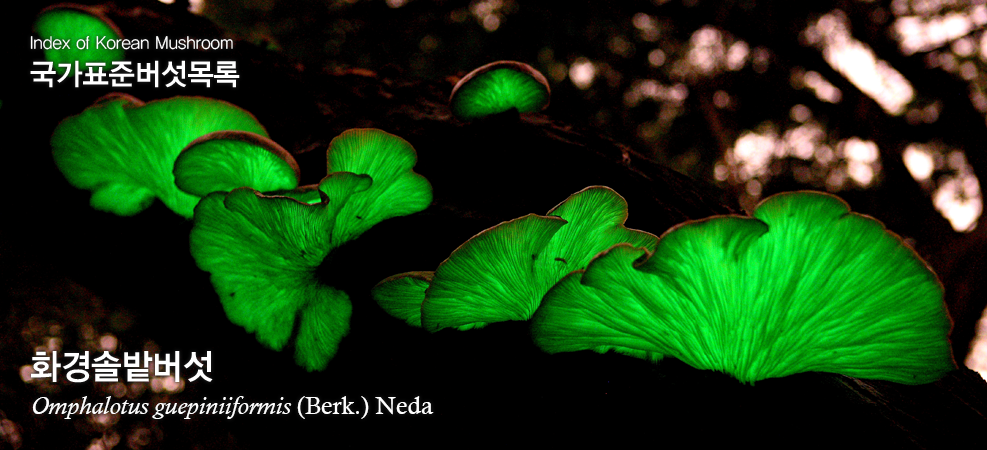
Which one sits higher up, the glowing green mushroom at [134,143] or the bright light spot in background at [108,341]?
the glowing green mushroom at [134,143]

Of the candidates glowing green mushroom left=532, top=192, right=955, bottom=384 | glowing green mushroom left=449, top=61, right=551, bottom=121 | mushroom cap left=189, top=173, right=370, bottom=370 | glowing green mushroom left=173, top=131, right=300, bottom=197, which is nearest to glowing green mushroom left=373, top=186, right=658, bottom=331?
glowing green mushroom left=532, top=192, right=955, bottom=384

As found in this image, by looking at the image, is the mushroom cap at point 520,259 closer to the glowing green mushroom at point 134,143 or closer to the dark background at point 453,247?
the dark background at point 453,247

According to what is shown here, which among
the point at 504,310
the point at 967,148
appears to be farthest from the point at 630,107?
the point at 504,310

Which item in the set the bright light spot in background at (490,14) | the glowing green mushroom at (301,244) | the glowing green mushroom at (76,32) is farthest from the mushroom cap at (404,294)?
the bright light spot in background at (490,14)

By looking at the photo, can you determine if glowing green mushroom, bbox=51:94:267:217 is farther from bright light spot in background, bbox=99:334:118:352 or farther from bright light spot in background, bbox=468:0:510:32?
bright light spot in background, bbox=99:334:118:352

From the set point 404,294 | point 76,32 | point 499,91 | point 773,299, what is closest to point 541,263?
point 404,294

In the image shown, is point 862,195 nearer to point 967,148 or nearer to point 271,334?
point 967,148
